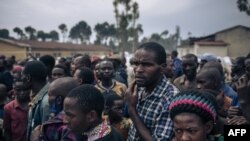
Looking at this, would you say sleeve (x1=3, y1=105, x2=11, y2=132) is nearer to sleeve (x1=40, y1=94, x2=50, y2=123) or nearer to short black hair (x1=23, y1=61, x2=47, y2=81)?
short black hair (x1=23, y1=61, x2=47, y2=81)

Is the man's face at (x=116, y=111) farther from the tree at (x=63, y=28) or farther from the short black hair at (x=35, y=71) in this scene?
the tree at (x=63, y=28)

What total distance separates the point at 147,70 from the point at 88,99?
640 millimetres

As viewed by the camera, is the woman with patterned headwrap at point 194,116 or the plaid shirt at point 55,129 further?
the plaid shirt at point 55,129

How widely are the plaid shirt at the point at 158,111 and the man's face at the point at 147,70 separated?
3.3 inches

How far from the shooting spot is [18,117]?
174 inches

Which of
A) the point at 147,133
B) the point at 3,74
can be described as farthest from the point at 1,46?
the point at 147,133

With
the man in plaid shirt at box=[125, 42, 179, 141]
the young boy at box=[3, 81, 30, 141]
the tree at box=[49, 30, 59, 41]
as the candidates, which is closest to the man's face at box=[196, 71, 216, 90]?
the man in plaid shirt at box=[125, 42, 179, 141]

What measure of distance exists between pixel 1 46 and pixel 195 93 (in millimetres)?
38459

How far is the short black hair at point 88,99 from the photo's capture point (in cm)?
255

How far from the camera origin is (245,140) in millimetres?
2516

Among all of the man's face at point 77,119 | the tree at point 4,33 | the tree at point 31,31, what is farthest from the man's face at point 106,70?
the tree at point 31,31

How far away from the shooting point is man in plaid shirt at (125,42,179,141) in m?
2.66

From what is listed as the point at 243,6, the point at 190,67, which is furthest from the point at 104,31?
the point at 190,67

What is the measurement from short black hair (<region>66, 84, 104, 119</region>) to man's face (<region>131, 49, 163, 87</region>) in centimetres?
45
